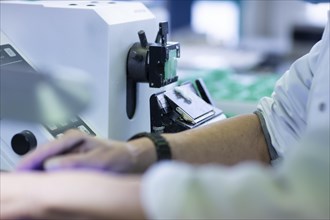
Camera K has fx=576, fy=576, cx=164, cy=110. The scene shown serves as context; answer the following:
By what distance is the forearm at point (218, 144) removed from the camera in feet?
2.88

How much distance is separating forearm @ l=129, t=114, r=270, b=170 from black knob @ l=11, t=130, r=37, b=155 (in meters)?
0.33

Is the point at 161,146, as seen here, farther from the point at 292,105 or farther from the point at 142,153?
the point at 292,105

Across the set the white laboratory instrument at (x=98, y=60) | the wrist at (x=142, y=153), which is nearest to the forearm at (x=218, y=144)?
the wrist at (x=142, y=153)

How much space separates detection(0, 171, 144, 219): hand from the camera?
579 mm

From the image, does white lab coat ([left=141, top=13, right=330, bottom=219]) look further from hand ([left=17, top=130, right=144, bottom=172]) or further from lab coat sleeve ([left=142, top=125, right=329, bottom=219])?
hand ([left=17, top=130, right=144, bottom=172])

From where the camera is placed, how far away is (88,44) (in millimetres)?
1195

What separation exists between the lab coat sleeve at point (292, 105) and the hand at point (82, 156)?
39cm

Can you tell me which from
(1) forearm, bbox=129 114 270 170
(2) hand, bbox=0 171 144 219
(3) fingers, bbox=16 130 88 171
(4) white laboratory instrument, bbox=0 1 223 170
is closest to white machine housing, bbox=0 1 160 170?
(4) white laboratory instrument, bbox=0 1 223 170

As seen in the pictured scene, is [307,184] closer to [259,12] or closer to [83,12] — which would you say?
[83,12]

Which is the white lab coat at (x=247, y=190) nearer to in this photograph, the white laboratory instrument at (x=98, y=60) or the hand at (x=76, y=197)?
the hand at (x=76, y=197)

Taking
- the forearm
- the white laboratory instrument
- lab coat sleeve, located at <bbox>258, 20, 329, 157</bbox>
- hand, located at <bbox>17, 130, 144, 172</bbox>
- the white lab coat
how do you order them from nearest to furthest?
the white lab coat < hand, located at <bbox>17, 130, 144, 172</bbox> < the forearm < lab coat sleeve, located at <bbox>258, 20, 329, 157</bbox> < the white laboratory instrument

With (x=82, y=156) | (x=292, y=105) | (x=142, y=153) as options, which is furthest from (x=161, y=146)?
(x=292, y=105)

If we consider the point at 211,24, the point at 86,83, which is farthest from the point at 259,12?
the point at 86,83

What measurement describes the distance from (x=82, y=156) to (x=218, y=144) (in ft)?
1.20
